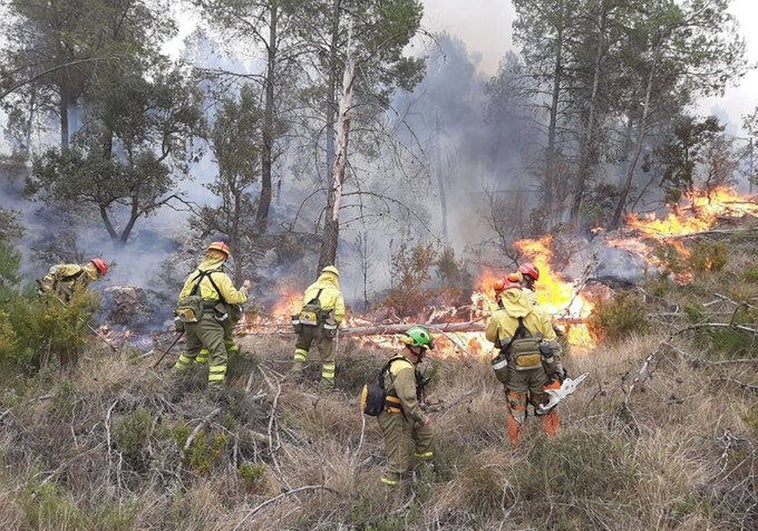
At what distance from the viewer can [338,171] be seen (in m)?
9.20

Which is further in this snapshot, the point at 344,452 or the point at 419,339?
the point at 344,452

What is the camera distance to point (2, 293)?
6098mm

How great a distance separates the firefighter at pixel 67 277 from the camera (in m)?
6.86

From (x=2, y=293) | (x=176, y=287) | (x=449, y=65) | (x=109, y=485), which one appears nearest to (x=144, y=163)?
A: (x=176, y=287)

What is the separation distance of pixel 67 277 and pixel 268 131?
24.0 ft

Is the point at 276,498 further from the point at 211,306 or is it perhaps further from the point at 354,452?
the point at 211,306

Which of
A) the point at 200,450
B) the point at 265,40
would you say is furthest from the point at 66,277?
the point at 265,40

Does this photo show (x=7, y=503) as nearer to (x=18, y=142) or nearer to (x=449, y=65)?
(x=18, y=142)

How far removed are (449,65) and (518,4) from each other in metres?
9.05

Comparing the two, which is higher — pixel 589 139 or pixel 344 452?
pixel 589 139

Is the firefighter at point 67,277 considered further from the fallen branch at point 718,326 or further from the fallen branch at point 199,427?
the fallen branch at point 718,326

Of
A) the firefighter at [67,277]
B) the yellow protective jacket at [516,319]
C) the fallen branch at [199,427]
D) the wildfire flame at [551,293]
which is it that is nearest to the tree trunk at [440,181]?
the wildfire flame at [551,293]

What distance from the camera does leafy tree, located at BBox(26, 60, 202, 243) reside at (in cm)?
1425

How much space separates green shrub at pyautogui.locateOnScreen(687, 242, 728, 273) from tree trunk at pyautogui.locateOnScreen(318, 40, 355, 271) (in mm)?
Result: 7684
